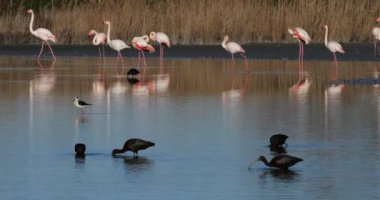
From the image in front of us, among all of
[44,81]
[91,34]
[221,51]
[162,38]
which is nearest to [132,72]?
[44,81]

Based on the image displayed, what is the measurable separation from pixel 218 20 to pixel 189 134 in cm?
1729

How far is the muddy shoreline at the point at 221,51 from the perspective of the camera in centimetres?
2659

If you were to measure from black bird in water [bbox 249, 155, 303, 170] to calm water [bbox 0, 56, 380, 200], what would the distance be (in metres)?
0.08


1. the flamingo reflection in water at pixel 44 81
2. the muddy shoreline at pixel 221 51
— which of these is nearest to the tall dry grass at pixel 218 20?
the muddy shoreline at pixel 221 51

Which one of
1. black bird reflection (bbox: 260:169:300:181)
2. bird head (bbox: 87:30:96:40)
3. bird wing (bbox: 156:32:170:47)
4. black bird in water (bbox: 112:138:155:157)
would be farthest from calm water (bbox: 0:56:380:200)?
bird head (bbox: 87:30:96:40)

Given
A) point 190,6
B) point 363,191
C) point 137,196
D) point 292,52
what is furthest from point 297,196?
point 190,6

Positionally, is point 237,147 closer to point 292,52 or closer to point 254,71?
point 254,71

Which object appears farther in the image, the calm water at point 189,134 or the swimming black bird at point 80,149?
the swimming black bird at point 80,149

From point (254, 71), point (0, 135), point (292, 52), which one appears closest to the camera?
point (0, 135)

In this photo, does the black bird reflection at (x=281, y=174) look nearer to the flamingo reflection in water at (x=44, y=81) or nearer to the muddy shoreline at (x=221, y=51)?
the flamingo reflection in water at (x=44, y=81)

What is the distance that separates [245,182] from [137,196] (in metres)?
1.07

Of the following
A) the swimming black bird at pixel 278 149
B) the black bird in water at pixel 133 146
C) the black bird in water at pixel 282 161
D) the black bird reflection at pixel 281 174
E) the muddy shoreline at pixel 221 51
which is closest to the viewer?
the black bird reflection at pixel 281 174

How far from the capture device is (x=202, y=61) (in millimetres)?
25422

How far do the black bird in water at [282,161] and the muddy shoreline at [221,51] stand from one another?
15.3m
